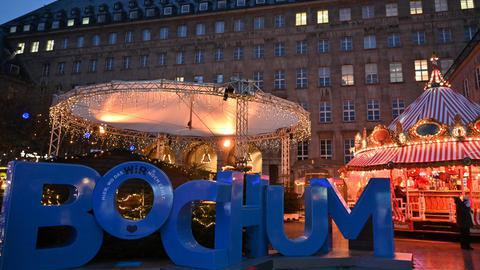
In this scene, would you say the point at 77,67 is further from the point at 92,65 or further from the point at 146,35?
the point at 146,35

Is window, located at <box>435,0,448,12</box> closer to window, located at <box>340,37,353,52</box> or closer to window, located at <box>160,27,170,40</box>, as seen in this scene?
window, located at <box>340,37,353,52</box>

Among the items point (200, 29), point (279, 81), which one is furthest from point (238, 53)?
point (200, 29)

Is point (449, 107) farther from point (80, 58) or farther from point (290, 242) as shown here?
point (80, 58)

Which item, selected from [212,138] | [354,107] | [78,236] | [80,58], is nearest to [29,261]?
[78,236]

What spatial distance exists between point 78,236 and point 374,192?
6.49 m

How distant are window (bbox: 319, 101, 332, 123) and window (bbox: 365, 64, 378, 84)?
4.22 m

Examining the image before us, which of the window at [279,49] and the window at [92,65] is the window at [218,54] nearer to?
the window at [279,49]

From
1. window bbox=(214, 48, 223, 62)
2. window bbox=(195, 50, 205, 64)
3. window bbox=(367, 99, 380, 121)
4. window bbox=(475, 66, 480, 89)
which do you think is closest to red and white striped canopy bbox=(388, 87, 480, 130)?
window bbox=(475, 66, 480, 89)

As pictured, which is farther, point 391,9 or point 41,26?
point 41,26

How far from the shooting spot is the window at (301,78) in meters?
35.0

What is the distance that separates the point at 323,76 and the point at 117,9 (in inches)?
1063

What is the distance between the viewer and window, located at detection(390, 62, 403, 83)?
33.2 m

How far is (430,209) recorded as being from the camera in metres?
15.8

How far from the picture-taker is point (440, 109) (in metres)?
15.4
